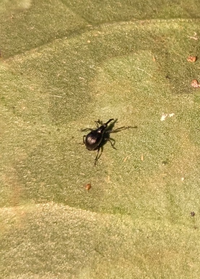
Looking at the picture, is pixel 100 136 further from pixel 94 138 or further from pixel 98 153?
pixel 98 153

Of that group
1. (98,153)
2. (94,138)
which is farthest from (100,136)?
(98,153)

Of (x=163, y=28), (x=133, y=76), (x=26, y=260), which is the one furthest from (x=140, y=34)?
(x=26, y=260)

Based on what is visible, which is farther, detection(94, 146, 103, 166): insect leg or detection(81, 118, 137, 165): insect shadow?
detection(94, 146, 103, 166): insect leg

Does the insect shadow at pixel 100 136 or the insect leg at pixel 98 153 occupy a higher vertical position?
the insect shadow at pixel 100 136

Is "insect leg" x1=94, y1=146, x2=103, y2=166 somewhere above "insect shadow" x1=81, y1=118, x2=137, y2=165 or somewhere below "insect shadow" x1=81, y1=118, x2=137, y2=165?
below

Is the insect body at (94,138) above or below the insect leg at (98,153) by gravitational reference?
above

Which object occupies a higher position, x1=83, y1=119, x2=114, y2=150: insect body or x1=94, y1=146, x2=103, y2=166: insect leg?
x1=83, y1=119, x2=114, y2=150: insect body

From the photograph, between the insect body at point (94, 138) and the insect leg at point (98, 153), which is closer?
the insect body at point (94, 138)

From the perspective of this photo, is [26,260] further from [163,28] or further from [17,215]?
[163,28]

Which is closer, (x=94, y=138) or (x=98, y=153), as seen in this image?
(x=94, y=138)
